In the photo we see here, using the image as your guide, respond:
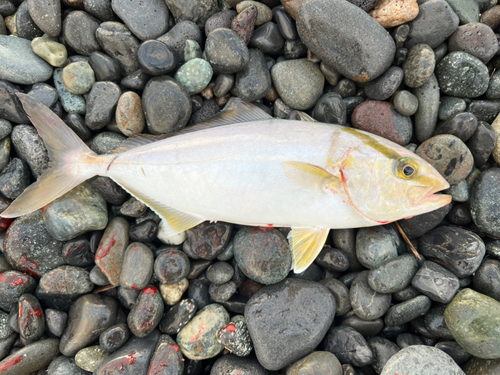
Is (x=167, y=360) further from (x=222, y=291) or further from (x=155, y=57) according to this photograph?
(x=155, y=57)

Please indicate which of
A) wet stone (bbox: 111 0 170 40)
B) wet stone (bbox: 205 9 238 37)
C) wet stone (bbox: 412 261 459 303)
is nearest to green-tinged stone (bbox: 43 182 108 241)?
wet stone (bbox: 111 0 170 40)

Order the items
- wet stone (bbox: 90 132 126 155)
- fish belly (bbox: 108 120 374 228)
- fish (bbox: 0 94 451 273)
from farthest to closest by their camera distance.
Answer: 1. wet stone (bbox: 90 132 126 155)
2. fish belly (bbox: 108 120 374 228)
3. fish (bbox: 0 94 451 273)

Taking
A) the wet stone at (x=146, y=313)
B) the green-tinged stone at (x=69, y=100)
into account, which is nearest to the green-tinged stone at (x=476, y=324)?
the wet stone at (x=146, y=313)

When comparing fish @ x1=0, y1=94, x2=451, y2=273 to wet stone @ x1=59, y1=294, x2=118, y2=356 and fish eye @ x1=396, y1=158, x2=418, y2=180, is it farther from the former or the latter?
wet stone @ x1=59, y1=294, x2=118, y2=356

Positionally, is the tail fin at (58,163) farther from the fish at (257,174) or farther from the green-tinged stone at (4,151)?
the green-tinged stone at (4,151)

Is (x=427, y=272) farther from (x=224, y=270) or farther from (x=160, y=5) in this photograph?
(x=160, y=5)

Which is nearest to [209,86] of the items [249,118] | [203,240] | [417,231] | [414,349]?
[249,118]

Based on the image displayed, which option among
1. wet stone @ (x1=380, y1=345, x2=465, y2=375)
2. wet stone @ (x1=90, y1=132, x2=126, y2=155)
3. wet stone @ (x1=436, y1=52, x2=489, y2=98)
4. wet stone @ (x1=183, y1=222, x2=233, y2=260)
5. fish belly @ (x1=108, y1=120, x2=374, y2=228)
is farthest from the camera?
wet stone @ (x1=90, y1=132, x2=126, y2=155)
